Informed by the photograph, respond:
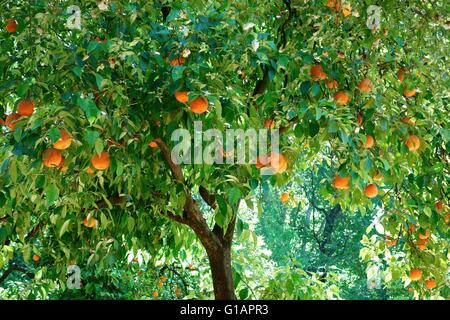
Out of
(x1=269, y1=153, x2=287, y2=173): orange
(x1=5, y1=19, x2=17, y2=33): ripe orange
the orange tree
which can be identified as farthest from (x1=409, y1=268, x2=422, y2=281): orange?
(x1=5, y1=19, x2=17, y2=33): ripe orange

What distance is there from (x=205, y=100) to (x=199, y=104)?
22 millimetres

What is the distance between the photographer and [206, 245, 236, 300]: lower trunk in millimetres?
3127

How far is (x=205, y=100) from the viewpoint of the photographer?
2.09 metres

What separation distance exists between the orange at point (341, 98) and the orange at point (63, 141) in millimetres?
1052

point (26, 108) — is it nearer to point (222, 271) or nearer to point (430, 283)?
point (222, 271)

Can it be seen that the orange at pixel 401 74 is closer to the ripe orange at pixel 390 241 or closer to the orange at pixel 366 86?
the orange at pixel 366 86

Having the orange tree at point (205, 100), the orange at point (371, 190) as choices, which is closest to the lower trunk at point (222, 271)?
the orange tree at point (205, 100)

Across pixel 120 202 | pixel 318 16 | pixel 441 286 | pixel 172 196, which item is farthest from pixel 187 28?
pixel 441 286

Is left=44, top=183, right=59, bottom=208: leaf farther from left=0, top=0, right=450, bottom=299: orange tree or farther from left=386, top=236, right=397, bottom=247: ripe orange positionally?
left=386, top=236, right=397, bottom=247: ripe orange

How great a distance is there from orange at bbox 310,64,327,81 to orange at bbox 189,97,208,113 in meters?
0.57

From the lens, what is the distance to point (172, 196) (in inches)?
104
